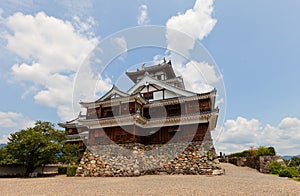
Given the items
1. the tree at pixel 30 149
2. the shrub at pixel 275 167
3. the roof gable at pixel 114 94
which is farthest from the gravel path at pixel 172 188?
the roof gable at pixel 114 94

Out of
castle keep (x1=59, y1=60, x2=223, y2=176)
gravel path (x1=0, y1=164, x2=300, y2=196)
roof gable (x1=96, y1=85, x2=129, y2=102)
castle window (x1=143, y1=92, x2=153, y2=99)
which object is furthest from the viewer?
castle window (x1=143, y1=92, x2=153, y2=99)

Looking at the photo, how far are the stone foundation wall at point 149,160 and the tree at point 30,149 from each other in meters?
3.43

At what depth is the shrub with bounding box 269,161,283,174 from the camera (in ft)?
45.9

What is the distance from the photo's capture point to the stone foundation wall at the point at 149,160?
13.6 meters

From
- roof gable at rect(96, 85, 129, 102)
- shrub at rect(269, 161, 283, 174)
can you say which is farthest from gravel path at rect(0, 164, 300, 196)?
roof gable at rect(96, 85, 129, 102)

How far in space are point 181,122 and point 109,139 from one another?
5.57 m

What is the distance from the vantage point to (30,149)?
15.9 meters

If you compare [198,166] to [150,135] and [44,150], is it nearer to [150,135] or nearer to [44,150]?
[150,135]

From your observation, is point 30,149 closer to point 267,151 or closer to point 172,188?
point 172,188

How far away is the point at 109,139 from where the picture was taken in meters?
15.0

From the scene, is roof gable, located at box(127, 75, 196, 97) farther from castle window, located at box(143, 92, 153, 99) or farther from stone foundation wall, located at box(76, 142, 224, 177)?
stone foundation wall, located at box(76, 142, 224, 177)

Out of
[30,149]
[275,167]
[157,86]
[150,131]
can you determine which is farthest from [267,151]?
[30,149]

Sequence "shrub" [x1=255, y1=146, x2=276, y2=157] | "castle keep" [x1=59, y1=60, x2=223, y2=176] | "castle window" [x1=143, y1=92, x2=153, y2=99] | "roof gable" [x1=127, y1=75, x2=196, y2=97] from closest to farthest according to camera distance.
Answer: "castle keep" [x1=59, y1=60, x2=223, y2=176], "shrub" [x1=255, y1=146, x2=276, y2=157], "roof gable" [x1=127, y1=75, x2=196, y2=97], "castle window" [x1=143, y1=92, x2=153, y2=99]

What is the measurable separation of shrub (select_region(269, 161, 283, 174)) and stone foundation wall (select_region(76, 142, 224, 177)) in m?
4.29
